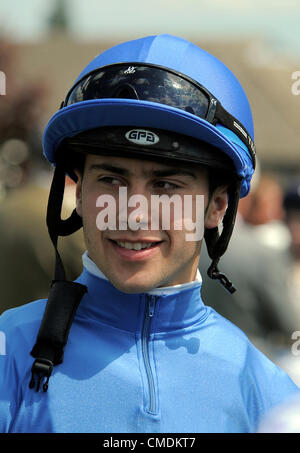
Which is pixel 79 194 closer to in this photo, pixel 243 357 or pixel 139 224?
pixel 139 224

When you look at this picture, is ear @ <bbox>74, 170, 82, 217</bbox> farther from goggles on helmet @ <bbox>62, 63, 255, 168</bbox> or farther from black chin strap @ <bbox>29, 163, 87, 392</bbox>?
goggles on helmet @ <bbox>62, 63, 255, 168</bbox>

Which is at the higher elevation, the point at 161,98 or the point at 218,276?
the point at 161,98

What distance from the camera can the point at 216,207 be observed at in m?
2.64

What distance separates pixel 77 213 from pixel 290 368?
2.24 m

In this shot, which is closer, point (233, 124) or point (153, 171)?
point (153, 171)

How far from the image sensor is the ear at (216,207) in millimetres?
2581

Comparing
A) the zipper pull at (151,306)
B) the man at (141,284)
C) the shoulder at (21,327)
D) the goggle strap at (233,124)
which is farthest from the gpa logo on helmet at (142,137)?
the shoulder at (21,327)

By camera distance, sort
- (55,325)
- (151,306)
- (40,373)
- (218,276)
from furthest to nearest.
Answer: (218,276), (151,306), (55,325), (40,373)

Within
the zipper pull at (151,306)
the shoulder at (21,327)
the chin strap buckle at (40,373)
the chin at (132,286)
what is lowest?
the chin strap buckle at (40,373)

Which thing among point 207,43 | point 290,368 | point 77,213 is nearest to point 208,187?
point 77,213

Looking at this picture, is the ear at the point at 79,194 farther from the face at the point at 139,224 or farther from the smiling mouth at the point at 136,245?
the smiling mouth at the point at 136,245

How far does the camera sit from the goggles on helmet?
2254 mm

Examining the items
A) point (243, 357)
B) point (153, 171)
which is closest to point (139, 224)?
point (153, 171)

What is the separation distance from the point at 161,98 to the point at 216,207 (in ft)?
1.86
